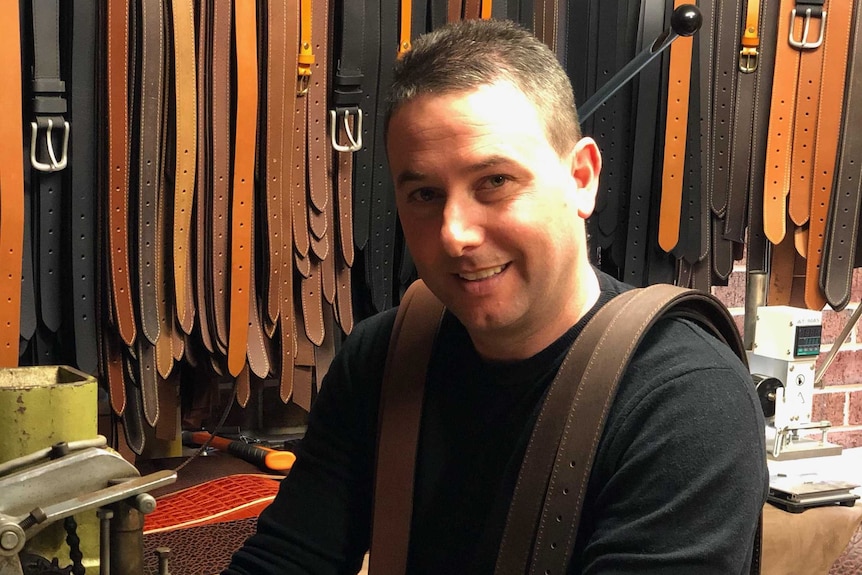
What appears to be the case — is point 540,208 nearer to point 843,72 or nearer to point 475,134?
point 475,134

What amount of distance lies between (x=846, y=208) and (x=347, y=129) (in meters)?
1.12

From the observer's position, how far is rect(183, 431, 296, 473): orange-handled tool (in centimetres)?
222

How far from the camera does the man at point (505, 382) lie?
1184 mm

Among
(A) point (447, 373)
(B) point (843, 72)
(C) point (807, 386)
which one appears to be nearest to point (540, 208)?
(A) point (447, 373)

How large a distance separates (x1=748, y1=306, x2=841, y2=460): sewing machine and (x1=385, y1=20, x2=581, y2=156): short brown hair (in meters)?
1.06

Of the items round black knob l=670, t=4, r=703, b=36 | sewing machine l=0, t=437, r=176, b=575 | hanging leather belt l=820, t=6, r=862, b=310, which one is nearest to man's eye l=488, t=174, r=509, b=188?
sewing machine l=0, t=437, r=176, b=575

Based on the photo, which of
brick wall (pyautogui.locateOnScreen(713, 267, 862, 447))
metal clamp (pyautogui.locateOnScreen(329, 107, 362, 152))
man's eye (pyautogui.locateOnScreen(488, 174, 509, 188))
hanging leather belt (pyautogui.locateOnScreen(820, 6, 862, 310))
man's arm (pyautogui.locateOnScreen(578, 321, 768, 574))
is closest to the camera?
man's arm (pyautogui.locateOnScreen(578, 321, 768, 574))

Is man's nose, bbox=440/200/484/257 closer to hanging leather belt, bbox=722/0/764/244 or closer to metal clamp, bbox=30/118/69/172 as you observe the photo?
metal clamp, bbox=30/118/69/172

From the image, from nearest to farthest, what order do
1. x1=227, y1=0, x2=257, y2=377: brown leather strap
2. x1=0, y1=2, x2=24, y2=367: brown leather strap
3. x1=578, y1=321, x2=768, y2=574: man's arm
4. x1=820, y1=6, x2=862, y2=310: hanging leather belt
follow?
x1=578, y1=321, x2=768, y2=574: man's arm
x1=0, y1=2, x2=24, y2=367: brown leather strap
x1=227, y1=0, x2=257, y2=377: brown leather strap
x1=820, y1=6, x2=862, y2=310: hanging leather belt

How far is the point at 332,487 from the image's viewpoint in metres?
1.52

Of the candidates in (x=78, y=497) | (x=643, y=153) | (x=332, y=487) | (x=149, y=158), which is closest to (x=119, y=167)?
(x=149, y=158)

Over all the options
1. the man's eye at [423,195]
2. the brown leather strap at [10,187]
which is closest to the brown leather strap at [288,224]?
the brown leather strap at [10,187]

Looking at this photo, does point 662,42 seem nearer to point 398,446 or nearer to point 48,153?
point 398,446

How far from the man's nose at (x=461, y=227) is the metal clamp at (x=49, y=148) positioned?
0.91m
